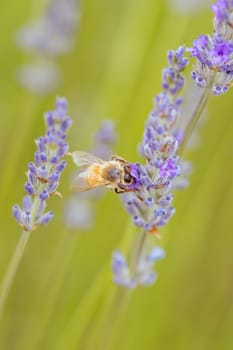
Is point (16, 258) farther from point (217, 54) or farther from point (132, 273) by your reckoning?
A: point (217, 54)

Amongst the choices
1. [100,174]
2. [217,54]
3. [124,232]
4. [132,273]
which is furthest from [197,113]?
[124,232]

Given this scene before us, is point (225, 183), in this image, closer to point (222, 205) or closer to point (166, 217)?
point (222, 205)

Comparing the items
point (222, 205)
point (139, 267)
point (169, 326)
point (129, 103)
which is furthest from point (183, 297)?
point (139, 267)

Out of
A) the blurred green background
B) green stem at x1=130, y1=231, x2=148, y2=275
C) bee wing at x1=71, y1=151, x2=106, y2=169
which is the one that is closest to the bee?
bee wing at x1=71, y1=151, x2=106, y2=169

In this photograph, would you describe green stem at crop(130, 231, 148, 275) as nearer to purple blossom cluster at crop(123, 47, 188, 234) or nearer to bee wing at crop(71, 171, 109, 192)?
purple blossom cluster at crop(123, 47, 188, 234)

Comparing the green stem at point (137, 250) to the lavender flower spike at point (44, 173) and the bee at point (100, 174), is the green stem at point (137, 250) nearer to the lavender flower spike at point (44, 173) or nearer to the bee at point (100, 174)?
the bee at point (100, 174)

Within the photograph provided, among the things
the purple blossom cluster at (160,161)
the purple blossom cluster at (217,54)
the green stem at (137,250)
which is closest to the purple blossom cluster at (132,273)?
the green stem at (137,250)
